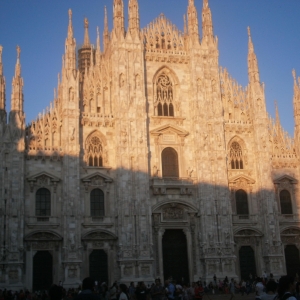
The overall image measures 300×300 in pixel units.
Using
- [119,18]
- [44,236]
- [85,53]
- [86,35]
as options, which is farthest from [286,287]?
[86,35]

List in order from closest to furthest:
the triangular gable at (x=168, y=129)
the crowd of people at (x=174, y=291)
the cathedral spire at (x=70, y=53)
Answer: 1. the crowd of people at (x=174, y=291)
2. the cathedral spire at (x=70, y=53)
3. the triangular gable at (x=168, y=129)

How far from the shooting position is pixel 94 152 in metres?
37.6

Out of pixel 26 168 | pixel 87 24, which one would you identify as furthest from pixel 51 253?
pixel 87 24

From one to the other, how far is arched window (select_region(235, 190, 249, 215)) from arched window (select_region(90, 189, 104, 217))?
10.6 m

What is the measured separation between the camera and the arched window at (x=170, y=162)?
1538 inches

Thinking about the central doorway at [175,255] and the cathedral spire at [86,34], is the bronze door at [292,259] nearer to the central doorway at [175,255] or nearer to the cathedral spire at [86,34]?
the central doorway at [175,255]

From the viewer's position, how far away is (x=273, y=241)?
127 ft

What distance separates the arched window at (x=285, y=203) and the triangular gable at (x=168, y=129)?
367 inches

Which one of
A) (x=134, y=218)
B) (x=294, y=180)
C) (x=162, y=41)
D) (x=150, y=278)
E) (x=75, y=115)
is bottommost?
(x=150, y=278)

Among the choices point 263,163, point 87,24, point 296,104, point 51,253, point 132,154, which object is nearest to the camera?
point 51,253

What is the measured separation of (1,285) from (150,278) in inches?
391

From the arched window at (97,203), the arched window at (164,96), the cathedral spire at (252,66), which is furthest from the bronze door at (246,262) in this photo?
the cathedral spire at (252,66)

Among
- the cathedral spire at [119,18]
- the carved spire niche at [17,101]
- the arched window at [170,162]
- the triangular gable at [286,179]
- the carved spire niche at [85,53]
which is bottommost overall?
the triangular gable at [286,179]

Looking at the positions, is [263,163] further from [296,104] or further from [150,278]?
[150,278]
